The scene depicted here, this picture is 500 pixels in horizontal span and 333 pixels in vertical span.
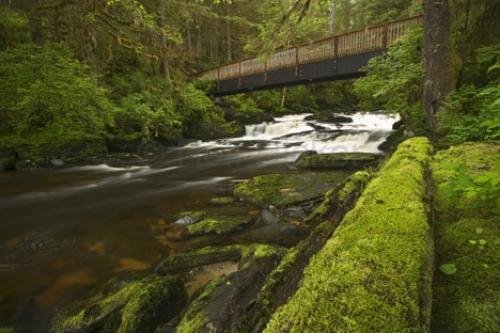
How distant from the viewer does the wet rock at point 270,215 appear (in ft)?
21.1

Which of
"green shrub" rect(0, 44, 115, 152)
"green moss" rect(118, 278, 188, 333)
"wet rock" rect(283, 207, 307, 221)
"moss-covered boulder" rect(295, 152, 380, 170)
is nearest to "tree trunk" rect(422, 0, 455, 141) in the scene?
"moss-covered boulder" rect(295, 152, 380, 170)

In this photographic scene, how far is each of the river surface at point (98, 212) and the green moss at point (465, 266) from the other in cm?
389

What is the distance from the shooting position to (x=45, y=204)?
8.65 metres

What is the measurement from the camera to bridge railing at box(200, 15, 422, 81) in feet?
39.4

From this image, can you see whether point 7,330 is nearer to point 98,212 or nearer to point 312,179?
point 98,212

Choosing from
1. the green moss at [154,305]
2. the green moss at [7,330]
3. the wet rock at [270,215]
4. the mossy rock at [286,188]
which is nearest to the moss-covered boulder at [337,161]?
the mossy rock at [286,188]

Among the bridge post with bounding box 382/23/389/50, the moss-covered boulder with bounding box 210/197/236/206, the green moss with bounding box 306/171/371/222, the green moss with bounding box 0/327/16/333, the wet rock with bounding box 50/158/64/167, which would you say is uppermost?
the bridge post with bounding box 382/23/389/50

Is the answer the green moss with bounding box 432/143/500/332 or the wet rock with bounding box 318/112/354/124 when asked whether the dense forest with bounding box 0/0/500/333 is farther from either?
the wet rock with bounding box 318/112/354/124

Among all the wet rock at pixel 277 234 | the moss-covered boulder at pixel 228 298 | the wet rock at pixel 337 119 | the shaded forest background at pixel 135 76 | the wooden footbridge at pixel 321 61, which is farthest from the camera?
the wet rock at pixel 337 119

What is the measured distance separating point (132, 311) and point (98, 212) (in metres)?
4.82

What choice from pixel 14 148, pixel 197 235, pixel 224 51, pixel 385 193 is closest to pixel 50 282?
pixel 197 235

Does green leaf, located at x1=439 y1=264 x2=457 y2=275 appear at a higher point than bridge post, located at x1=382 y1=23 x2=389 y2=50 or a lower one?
lower

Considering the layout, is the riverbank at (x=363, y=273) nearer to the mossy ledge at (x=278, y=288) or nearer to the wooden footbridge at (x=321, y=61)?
the mossy ledge at (x=278, y=288)

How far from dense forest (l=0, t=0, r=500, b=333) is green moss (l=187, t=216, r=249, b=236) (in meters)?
0.03
